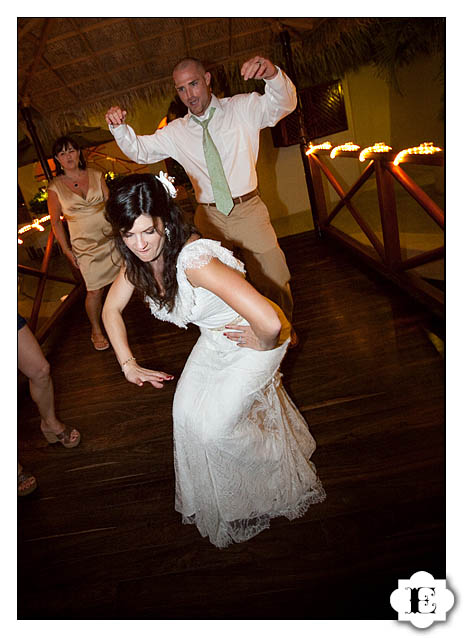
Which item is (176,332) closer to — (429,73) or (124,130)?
(124,130)

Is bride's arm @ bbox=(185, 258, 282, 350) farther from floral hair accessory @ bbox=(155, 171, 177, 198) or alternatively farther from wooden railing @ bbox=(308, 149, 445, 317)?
wooden railing @ bbox=(308, 149, 445, 317)

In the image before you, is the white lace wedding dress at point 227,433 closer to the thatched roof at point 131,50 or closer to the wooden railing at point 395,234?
the wooden railing at point 395,234

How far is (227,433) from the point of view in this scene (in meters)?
1.74

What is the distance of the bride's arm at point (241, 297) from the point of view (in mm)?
1562

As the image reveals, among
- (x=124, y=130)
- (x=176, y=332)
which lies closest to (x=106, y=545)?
(x=176, y=332)

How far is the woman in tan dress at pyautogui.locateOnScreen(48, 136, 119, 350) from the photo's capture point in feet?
11.8

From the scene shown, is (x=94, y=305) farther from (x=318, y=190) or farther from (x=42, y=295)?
(x=318, y=190)

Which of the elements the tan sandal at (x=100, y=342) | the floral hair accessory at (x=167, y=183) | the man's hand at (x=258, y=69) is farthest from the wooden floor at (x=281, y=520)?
the man's hand at (x=258, y=69)

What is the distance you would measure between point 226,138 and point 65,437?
225 cm

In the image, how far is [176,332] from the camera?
4.09 meters

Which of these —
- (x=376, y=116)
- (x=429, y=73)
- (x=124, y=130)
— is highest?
(x=124, y=130)

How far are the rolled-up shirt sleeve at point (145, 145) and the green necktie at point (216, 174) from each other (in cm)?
28

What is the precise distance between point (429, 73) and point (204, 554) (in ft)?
26.1

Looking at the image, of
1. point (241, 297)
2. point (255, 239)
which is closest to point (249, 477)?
point (241, 297)
